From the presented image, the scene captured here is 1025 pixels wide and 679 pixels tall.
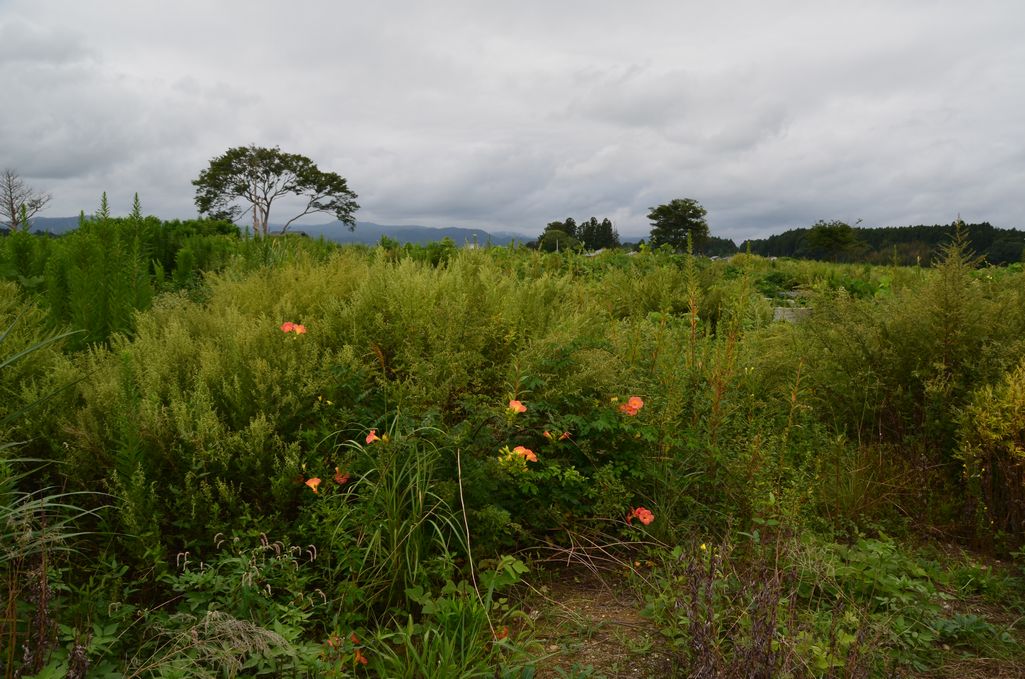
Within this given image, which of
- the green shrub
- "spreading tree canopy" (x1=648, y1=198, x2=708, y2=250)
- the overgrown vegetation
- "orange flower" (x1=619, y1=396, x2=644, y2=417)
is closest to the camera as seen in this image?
the overgrown vegetation

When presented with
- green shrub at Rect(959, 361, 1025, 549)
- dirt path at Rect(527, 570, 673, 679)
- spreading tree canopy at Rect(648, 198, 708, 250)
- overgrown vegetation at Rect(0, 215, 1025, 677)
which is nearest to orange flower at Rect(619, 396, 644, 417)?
overgrown vegetation at Rect(0, 215, 1025, 677)

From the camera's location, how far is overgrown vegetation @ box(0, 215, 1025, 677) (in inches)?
80.5

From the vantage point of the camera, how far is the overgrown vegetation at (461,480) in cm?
204

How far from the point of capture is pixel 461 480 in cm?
264

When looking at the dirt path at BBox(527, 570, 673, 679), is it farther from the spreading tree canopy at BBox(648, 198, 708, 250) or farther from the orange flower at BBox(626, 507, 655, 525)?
the spreading tree canopy at BBox(648, 198, 708, 250)

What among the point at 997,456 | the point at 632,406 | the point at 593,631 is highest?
the point at 632,406

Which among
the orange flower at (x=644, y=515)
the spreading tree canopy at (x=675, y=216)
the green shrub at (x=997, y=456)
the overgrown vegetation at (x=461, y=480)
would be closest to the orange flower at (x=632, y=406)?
the overgrown vegetation at (x=461, y=480)

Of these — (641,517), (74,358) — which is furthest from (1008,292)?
(74,358)

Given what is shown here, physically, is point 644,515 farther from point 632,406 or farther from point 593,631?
point 593,631

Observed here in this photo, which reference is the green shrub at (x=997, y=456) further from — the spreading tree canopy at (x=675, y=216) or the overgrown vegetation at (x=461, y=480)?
the spreading tree canopy at (x=675, y=216)

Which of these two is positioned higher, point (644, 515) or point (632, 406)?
point (632, 406)

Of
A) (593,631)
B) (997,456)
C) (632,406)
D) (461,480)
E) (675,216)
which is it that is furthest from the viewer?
(675,216)

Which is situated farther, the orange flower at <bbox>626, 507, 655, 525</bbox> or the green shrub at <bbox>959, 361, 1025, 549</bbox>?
the green shrub at <bbox>959, 361, 1025, 549</bbox>

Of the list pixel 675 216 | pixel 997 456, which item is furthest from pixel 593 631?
pixel 675 216
